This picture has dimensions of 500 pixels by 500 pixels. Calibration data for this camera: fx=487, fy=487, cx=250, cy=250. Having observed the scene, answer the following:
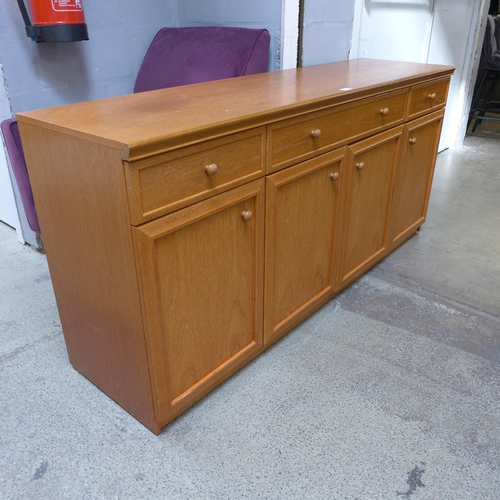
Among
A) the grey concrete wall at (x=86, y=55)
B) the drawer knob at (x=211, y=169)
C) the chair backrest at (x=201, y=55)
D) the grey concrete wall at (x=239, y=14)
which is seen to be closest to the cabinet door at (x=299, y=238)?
the drawer knob at (x=211, y=169)

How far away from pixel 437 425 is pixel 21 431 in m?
1.17

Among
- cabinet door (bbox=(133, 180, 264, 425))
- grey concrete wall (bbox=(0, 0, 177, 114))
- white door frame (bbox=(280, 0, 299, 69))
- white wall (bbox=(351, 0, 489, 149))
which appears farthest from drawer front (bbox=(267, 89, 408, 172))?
grey concrete wall (bbox=(0, 0, 177, 114))

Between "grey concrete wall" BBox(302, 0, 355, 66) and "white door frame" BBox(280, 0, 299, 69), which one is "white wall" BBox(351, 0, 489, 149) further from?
"white door frame" BBox(280, 0, 299, 69)

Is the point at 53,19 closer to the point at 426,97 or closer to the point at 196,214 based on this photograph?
the point at 196,214

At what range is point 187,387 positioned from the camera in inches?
54.1

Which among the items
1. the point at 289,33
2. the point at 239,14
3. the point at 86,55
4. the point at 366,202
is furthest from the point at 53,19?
the point at 366,202

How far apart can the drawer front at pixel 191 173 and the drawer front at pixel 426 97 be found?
95cm

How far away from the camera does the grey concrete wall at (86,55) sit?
199 cm

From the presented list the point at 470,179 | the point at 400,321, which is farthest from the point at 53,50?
the point at 470,179

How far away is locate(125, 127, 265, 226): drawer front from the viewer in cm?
103

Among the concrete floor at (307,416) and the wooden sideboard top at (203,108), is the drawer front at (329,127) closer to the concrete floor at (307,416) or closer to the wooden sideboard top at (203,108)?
the wooden sideboard top at (203,108)

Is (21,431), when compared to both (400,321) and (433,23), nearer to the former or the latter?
(400,321)

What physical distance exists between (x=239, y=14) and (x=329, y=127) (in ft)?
3.36

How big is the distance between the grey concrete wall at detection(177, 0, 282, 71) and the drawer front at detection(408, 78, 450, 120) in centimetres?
63
